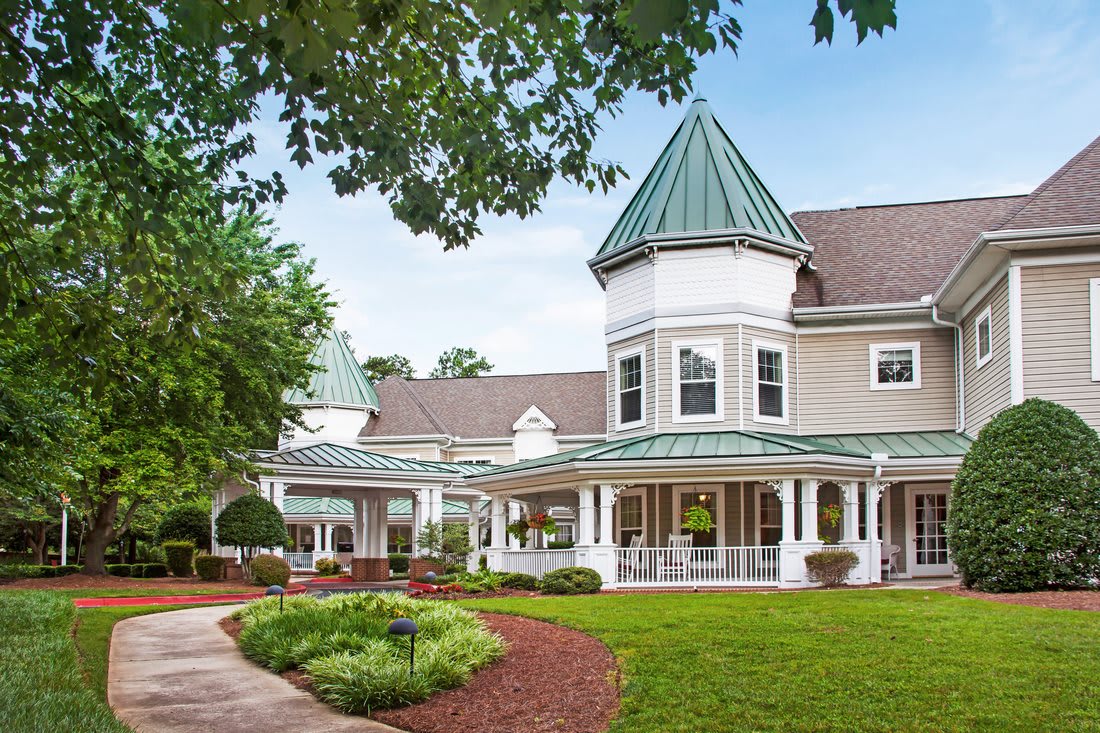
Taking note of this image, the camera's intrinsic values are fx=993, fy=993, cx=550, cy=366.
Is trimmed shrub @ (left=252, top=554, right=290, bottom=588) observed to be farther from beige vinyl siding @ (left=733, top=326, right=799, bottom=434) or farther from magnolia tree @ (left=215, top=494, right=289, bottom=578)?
beige vinyl siding @ (left=733, top=326, right=799, bottom=434)

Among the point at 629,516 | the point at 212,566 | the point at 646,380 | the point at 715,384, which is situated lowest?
the point at 212,566

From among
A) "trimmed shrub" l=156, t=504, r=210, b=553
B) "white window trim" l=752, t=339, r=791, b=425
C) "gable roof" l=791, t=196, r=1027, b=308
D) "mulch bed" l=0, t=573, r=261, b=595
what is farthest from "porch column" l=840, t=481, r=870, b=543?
"trimmed shrub" l=156, t=504, r=210, b=553

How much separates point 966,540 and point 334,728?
1136 centimetres

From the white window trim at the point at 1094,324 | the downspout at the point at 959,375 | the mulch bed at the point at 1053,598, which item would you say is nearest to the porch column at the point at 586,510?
the mulch bed at the point at 1053,598

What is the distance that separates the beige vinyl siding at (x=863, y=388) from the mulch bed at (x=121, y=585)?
546 inches

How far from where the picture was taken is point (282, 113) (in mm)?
7023

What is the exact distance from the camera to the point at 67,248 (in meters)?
8.57

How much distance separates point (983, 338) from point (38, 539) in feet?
124

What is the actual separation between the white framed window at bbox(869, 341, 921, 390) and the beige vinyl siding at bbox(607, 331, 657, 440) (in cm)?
507

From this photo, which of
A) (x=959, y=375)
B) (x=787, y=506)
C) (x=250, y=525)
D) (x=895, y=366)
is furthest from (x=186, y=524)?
(x=959, y=375)

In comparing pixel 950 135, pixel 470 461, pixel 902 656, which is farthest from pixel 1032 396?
pixel 470 461

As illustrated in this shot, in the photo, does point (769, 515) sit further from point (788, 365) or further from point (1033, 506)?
point (1033, 506)

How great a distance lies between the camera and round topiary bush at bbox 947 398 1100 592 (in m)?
14.5

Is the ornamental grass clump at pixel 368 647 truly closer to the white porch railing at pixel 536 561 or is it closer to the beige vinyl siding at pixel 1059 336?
the white porch railing at pixel 536 561
